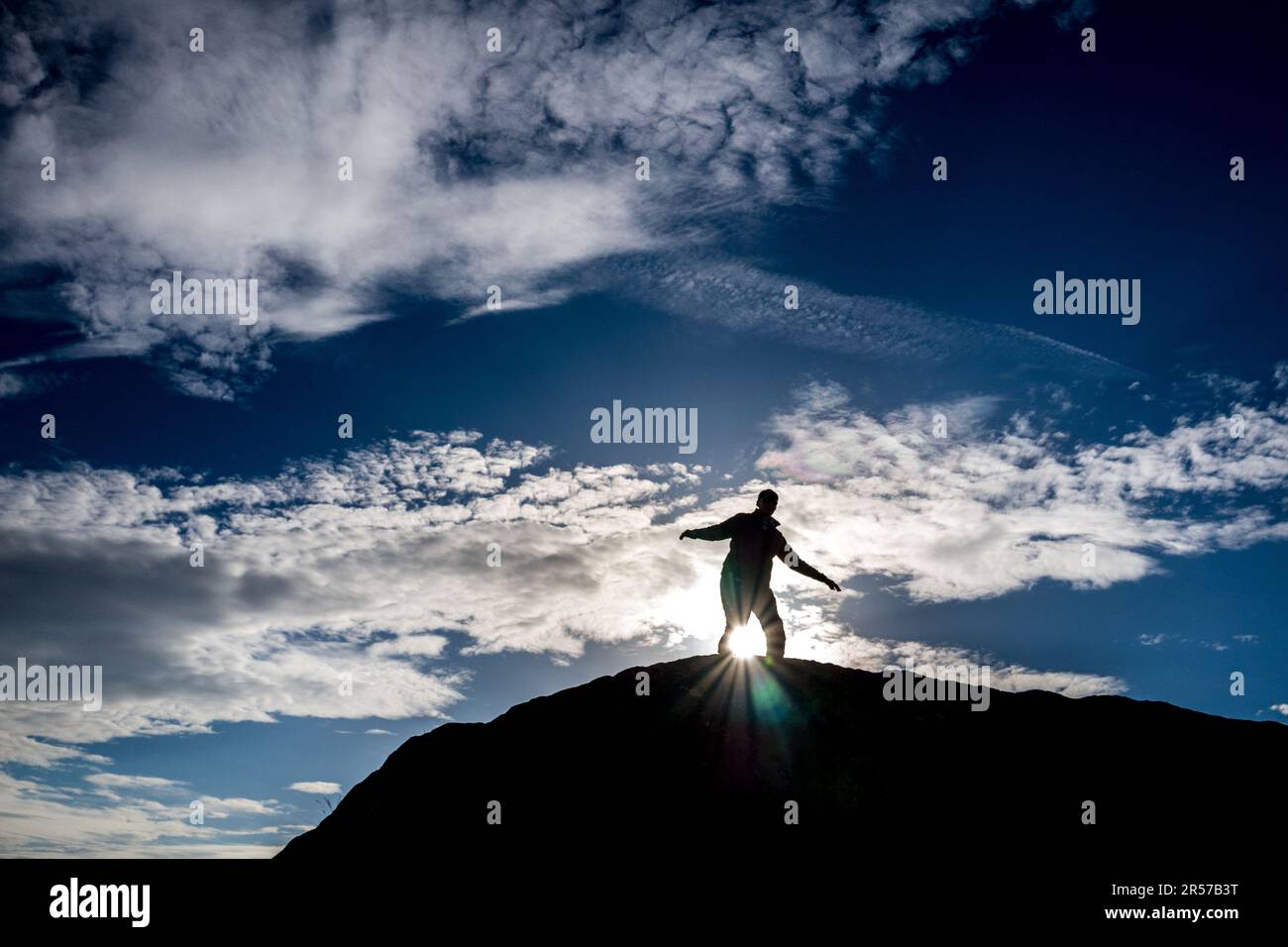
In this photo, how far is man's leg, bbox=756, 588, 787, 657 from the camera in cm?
1421

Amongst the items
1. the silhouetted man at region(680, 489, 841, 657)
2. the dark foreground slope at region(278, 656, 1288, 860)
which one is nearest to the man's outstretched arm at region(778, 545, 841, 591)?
the silhouetted man at region(680, 489, 841, 657)

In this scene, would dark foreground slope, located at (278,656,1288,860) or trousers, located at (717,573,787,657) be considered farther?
trousers, located at (717,573,787,657)

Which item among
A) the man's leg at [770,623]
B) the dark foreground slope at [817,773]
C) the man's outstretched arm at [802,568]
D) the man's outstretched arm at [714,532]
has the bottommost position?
the dark foreground slope at [817,773]

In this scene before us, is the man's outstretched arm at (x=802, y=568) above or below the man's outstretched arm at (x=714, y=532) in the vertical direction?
below

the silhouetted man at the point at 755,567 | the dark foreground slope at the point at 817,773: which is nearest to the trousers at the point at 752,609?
the silhouetted man at the point at 755,567

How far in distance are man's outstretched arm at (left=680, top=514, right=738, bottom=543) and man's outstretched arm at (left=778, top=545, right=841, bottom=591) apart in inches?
37.8

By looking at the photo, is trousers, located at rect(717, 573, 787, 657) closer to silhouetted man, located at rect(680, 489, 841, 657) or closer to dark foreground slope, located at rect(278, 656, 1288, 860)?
silhouetted man, located at rect(680, 489, 841, 657)

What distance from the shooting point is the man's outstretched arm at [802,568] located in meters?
14.5

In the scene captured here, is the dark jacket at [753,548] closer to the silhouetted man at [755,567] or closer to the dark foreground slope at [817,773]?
the silhouetted man at [755,567]

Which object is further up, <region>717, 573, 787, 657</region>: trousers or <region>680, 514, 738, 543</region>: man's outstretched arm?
<region>680, 514, 738, 543</region>: man's outstretched arm

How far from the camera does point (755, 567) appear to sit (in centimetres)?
1432

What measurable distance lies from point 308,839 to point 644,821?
606cm

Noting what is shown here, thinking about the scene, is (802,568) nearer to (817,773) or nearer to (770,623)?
(770,623)
